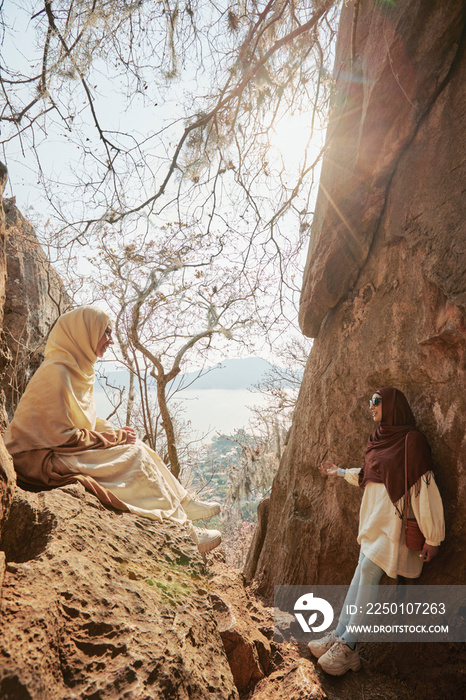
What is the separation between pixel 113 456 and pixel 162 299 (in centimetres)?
562

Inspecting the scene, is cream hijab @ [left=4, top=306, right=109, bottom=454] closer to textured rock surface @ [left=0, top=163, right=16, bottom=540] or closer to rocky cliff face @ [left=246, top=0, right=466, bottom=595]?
textured rock surface @ [left=0, top=163, right=16, bottom=540]

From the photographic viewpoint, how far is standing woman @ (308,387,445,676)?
8.93 ft

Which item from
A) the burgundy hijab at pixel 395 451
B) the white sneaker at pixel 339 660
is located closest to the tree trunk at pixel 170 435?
the burgundy hijab at pixel 395 451

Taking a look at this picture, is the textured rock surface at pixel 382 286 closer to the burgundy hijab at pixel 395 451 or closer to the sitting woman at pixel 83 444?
the burgundy hijab at pixel 395 451

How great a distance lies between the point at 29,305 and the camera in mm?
8609

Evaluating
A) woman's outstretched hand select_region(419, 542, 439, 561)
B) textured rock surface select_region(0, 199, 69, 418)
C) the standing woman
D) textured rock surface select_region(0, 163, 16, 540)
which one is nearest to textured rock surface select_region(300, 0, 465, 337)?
the standing woman

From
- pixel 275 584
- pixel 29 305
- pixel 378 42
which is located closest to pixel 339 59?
pixel 378 42

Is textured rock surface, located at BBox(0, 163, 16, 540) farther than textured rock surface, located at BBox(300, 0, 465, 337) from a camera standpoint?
No

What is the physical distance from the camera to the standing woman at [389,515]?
2723mm

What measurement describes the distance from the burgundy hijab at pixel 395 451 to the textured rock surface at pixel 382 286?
235 millimetres

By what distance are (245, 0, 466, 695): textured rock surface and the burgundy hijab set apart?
0.77ft

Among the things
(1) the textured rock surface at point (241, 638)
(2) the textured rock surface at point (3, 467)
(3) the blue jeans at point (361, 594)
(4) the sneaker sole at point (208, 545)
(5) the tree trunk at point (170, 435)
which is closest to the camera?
(2) the textured rock surface at point (3, 467)

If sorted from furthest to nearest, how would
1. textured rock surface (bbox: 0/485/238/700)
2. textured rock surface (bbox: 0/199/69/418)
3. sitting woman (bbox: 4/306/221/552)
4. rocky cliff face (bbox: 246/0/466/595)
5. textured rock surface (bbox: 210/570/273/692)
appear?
textured rock surface (bbox: 0/199/69/418) < rocky cliff face (bbox: 246/0/466/595) < sitting woman (bbox: 4/306/221/552) < textured rock surface (bbox: 210/570/273/692) < textured rock surface (bbox: 0/485/238/700)

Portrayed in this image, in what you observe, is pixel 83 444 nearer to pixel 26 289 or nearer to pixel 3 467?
pixel 3 467
